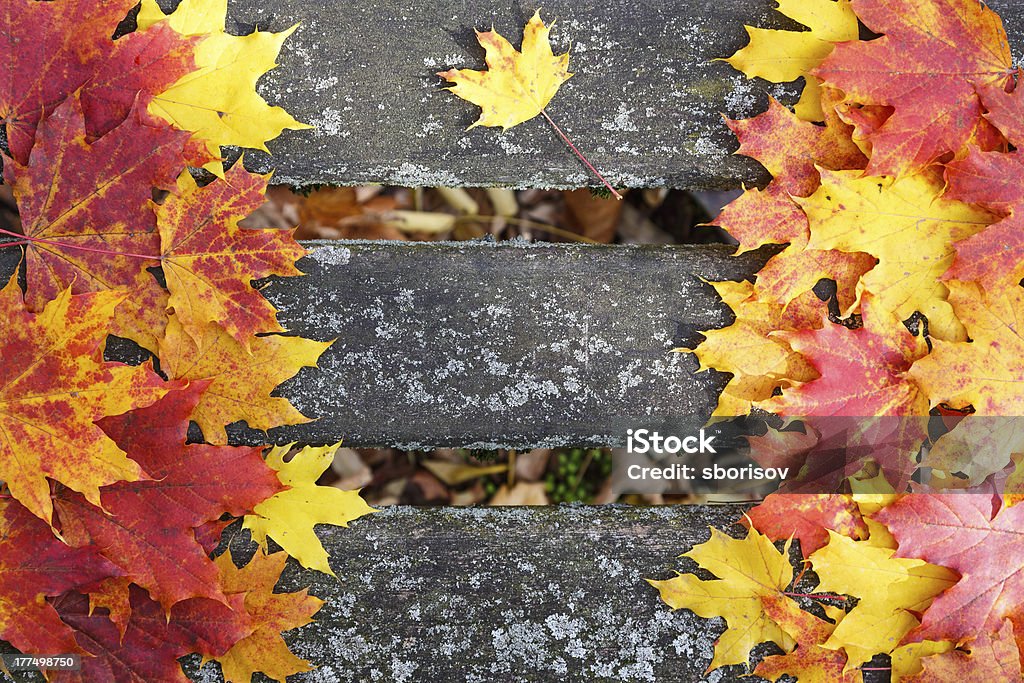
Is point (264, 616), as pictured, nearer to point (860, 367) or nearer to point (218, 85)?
point (218, 85)

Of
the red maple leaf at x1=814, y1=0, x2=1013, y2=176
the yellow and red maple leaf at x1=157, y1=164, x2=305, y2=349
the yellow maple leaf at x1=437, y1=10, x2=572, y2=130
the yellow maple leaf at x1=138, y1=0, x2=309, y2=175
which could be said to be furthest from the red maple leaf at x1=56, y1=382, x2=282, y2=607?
the red maple leaf at x1=814, y1=0, x2=1013, y2=176

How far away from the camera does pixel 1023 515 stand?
1264mm

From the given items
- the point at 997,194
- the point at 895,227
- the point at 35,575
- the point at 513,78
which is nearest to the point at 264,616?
the point at 35,575

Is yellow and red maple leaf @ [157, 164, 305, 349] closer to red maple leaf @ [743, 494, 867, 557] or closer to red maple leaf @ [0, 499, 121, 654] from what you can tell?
red maple leaf @ [0, 499, 121, 654]

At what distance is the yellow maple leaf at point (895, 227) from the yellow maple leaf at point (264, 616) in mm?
1082

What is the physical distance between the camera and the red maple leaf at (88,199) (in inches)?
47.4

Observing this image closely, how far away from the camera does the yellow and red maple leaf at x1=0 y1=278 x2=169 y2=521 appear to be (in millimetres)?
1104

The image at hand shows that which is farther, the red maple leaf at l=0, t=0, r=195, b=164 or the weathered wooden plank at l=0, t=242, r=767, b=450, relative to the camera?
the weathered wooden plank at l=0, t=242, r=767, b=450

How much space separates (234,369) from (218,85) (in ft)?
1.58

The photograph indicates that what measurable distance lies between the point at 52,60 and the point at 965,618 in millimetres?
1784

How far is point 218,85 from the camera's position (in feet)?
4.12

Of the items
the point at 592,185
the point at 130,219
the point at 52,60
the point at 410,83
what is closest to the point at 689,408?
the point at 592,185

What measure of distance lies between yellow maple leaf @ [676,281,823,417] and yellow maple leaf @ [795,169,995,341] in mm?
116

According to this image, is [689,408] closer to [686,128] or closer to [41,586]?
[686,128]
